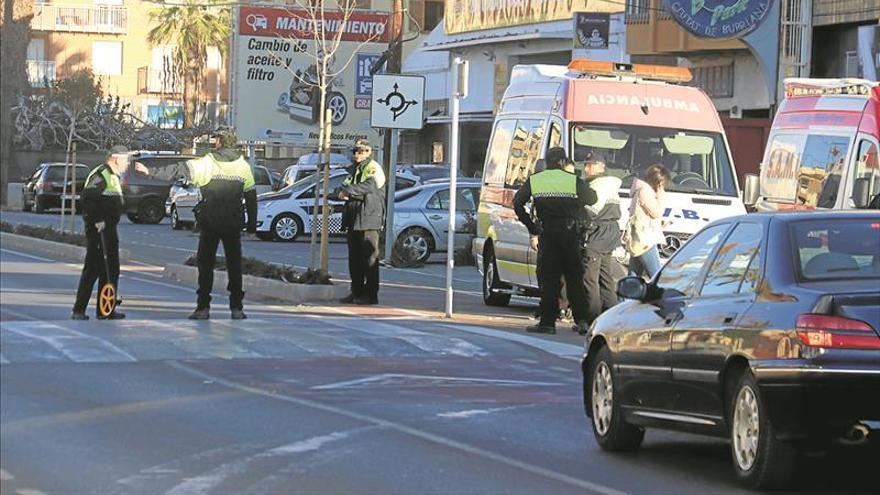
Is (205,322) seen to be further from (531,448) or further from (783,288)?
(783,288)

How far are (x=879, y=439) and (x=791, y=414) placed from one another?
439mm

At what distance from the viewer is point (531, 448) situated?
33.8ft

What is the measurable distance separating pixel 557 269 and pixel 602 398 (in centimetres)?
673

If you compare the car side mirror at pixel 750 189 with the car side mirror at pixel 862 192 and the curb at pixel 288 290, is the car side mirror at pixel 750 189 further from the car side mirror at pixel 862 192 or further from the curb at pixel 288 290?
the curb at pixel 288 290

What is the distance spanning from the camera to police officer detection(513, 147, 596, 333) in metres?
17.2

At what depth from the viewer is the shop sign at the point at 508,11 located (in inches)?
1766

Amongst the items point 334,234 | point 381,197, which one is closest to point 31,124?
point 334,234

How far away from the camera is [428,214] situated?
31.3m

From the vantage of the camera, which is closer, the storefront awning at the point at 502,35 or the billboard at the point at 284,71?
the storefront awning at the point at 502,35

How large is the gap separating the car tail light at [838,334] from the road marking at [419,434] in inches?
50.6

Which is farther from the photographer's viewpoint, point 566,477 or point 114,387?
point 114,387

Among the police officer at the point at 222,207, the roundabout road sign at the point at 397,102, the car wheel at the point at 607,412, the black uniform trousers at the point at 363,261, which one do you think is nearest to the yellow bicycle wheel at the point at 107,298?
the police officer at the point at 222,207

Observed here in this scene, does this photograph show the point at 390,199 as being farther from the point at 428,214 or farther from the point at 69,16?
the point at 69,16

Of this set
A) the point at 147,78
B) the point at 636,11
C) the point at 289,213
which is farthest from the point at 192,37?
the point at 636,11
